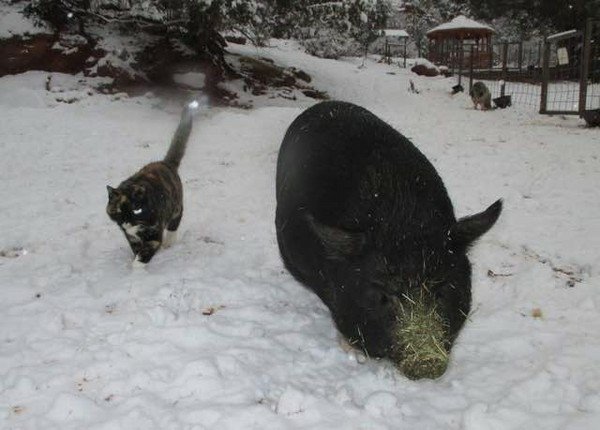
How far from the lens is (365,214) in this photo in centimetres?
332

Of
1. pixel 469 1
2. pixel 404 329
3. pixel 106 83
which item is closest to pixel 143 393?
pixel 404 329

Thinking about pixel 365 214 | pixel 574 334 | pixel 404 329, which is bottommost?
pixel 574 334

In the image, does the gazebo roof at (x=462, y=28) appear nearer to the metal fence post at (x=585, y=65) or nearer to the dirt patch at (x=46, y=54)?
the metal fence post at (x=585, y=65)

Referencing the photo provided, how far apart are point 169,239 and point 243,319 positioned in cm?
208

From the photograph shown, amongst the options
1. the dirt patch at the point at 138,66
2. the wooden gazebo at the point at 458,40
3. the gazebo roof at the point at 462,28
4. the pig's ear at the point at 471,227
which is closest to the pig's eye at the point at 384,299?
the pig's ear at the point at 471,227

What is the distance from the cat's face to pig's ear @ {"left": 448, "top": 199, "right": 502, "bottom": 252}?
10.5ft

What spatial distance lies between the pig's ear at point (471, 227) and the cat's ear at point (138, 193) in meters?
3.19

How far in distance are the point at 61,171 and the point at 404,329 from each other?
7.20 m

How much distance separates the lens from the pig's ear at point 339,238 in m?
3.07

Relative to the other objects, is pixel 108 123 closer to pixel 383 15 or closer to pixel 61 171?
pixel 61 171

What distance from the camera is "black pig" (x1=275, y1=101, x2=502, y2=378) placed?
3.06 metres

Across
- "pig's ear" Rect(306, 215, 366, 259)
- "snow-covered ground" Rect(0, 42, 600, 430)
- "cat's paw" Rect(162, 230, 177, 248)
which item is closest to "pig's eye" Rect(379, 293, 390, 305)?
"pig's ear" Rect(306, 215, 366, 259)

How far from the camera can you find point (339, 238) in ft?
10.2

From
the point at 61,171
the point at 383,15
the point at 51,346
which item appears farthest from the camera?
the point at 383,15
